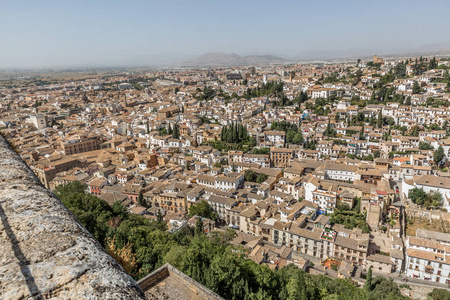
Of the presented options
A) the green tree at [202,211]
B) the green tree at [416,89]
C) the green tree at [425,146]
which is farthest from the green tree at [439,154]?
the green tree at [202,211]

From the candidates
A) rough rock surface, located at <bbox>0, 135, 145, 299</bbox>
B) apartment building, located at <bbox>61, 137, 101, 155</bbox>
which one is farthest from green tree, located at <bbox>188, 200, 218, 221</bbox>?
apartment building, located at <bbox>61, 137, 101, 155</bbox>

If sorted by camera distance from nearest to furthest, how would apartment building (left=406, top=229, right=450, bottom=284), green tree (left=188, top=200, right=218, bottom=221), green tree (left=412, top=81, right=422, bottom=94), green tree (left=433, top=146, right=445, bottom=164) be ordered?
apartment building (left=406, top=229, right=450, bottom=284) < green tree (left=188, top=200, right=218, bottom=221) < green tree (left=433, top=146, right=445, bottom=164) < green tree (left=412, top=81, right=422, bottom=94)

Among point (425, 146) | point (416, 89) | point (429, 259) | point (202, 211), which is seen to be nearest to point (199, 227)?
point (202, 211)

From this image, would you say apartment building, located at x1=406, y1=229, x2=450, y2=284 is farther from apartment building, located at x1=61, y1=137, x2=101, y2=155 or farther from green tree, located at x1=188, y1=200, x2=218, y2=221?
apartment building, located at x1=61, y1=137, x2=101, y2=155

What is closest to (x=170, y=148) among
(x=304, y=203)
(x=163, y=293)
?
(x=304, y=203)

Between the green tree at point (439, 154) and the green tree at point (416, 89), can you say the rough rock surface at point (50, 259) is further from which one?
the green tree at point (416, 89)

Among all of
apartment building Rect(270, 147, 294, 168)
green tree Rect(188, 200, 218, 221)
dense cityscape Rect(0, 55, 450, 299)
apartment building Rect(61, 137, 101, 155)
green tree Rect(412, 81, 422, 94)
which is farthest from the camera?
green tree Rect(412, 81, 422, 94)

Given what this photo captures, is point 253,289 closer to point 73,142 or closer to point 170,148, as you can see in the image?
point 170,148
